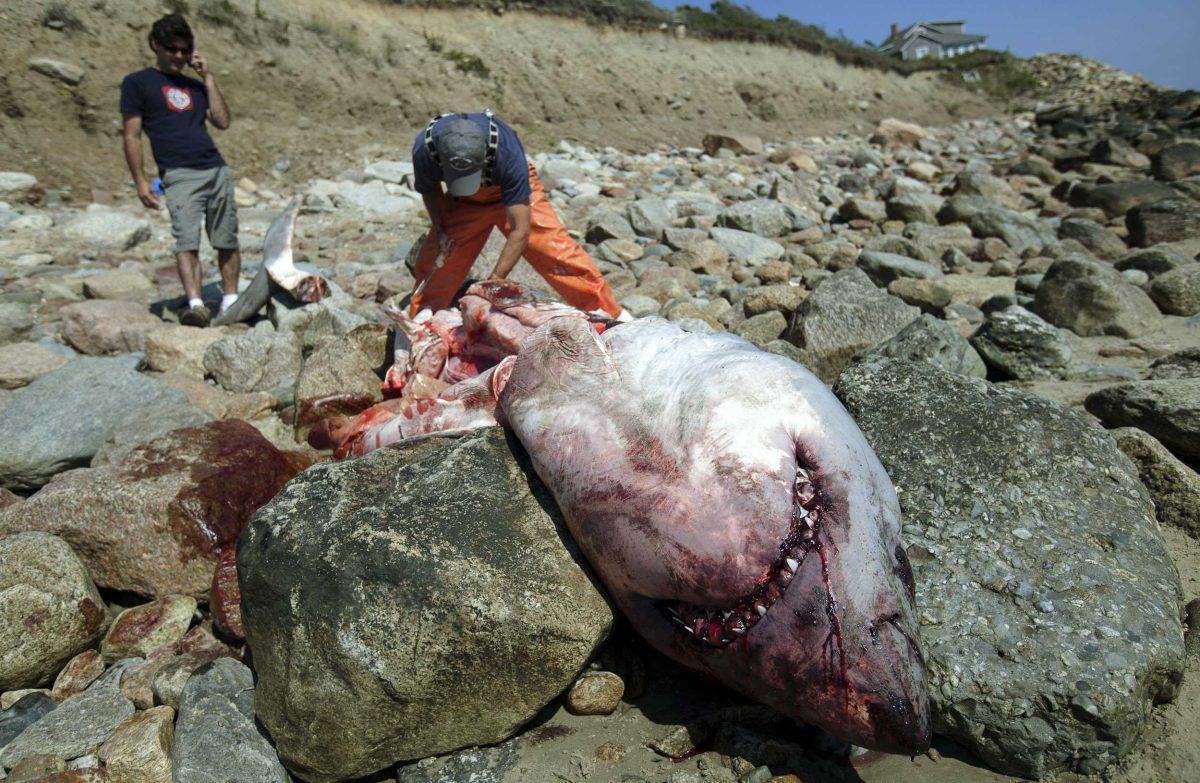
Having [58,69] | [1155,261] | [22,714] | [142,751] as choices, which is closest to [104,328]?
[22,714]

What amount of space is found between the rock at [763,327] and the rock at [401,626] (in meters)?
2.84

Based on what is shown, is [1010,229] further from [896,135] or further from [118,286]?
[896,135]

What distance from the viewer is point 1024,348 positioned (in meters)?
4.21

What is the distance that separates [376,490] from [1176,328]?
5403mm

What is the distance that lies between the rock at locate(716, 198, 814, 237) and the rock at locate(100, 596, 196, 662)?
6458 millimetres

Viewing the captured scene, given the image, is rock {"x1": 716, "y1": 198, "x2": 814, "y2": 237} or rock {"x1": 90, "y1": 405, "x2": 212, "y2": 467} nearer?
rock {"x1": 90, "y1": 405, "x2": 212, "y2": 467}

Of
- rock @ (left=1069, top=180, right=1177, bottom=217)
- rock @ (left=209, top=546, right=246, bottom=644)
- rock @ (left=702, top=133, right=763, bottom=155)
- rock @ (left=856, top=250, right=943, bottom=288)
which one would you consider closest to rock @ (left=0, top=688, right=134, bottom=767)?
rock @ (left=209, top=546, right=246, bottom=644)

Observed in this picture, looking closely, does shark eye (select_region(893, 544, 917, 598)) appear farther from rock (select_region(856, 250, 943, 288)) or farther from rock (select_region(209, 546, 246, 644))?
rock (select_region(856, 250, 943, 288))

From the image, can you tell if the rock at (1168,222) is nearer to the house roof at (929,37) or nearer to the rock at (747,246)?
the rock at (747,246)

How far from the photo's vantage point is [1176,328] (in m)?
5.20

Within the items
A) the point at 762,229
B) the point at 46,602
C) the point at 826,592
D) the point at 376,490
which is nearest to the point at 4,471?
the point at 46,602

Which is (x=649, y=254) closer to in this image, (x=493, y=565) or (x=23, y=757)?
(x=493, y=565)

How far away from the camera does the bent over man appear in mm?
4535

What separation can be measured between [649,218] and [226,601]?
5.98 meters
